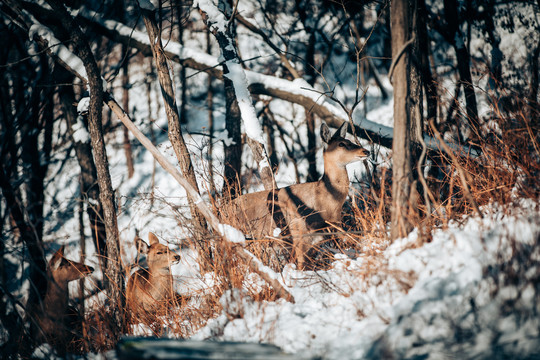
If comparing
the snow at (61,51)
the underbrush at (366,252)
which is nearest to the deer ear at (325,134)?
the underbrush at (366,252)

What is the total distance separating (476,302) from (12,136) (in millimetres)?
11337

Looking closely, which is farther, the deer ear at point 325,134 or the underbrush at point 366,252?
the deer ear at point 325,134

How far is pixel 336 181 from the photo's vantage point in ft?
17.4

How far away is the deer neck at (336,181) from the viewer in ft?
17.2

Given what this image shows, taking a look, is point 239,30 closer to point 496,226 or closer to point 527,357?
point 496,226

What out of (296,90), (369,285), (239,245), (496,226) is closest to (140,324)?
(239,245)

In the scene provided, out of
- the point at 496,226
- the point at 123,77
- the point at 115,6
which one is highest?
the point at 115,6

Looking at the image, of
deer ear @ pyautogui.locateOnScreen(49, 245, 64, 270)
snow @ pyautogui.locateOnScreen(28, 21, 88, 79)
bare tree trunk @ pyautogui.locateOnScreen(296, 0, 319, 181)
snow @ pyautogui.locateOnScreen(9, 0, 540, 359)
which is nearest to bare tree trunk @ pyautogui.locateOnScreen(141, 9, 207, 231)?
snow @ pyautogui.locateOnScreen(28, 21, 88, 79)

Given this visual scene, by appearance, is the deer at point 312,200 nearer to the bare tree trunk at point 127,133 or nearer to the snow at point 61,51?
the snow at point 61,51

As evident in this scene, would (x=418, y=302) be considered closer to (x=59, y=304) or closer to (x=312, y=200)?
(x=312, y=200)

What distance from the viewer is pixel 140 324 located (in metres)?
4.18

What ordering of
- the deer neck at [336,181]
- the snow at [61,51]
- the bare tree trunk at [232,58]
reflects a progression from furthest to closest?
the bare tree trunk at [232,58] → the snow at [61,51] → the deer neck at [336,181]

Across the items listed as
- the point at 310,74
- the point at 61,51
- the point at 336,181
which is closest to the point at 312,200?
the point at 336,181

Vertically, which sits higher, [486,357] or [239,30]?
[239,30]
